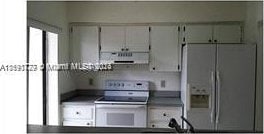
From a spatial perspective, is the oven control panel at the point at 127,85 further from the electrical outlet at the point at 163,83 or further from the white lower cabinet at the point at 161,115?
the white lower cabinet at the point at 161,115

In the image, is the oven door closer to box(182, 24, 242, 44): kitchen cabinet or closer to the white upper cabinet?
the white upper cabinet

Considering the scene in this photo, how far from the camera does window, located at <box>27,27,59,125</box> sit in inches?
129

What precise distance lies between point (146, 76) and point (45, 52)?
1.45 meters

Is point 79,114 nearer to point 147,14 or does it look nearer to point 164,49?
point 164,49

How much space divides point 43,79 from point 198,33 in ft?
7.00

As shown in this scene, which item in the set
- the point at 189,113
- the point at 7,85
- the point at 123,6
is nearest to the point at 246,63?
the point at 189,113

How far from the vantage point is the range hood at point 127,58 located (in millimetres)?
3643

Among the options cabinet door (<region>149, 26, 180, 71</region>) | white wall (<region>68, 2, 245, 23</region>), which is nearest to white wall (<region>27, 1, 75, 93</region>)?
white wall (<region>68, 2, 245, 23</region>)

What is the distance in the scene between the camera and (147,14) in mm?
3748

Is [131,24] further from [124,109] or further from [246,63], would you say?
[246,63]

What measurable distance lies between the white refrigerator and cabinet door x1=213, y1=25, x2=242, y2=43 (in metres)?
0.56

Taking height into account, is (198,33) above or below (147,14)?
below

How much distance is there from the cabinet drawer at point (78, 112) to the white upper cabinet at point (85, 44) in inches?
27.1

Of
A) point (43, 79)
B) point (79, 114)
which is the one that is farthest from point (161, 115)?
point (43, 79)
